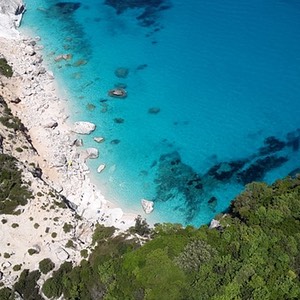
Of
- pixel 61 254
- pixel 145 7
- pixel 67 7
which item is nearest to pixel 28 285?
pixel 61 254

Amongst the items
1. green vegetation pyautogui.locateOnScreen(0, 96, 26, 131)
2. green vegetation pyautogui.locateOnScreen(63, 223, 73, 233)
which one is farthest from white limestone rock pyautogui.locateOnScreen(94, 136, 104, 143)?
green vegetation pyautogui.locateOnScreen(63, 223, 73, 233)

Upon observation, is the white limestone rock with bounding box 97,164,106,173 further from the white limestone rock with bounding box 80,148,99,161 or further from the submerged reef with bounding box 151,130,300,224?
the submerged reef with bounding box 151,130,300,224

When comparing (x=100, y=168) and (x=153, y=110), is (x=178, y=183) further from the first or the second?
(x=153, y=110)

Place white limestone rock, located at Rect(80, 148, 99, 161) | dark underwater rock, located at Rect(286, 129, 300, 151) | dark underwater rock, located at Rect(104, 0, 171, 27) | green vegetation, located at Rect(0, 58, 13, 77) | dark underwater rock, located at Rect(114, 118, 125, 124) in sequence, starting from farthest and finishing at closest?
dark underwater rock, located at Rect(104, 0, 171, 27)
green vegetation, located at Rect(0, 58, 13, 77)
dark underwater rock, located at Rect(114, 118, 125, 124)
dark underwater rock, located at Rect(286, 129, 300, 151)
white limestone rock, located at Rect(80, 148, 99, 161)

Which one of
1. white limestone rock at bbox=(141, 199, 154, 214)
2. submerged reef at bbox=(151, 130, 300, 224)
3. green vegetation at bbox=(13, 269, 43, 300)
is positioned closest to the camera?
green vegetation at bbox=(13, 269, 43, 300)

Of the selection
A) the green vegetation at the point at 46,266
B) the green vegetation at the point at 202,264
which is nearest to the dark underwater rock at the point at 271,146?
the green vegetation at the point at 202,264

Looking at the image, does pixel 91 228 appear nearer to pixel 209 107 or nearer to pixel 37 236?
pixel 37 236

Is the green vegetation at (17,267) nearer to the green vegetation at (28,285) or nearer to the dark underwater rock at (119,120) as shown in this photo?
the green vegetation at (28,285)
